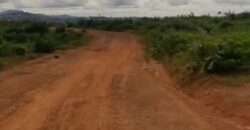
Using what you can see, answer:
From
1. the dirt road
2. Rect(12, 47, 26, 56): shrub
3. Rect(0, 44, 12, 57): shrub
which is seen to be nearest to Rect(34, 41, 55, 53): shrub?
Rect(12, 47, 26, 56): shrub

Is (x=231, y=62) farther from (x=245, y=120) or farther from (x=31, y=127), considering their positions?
(x=31, y=127)

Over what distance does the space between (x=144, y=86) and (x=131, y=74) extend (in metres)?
2.70

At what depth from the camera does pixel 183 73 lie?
16.3 m

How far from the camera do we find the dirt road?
31.8 feet

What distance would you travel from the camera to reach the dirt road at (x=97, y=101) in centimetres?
970

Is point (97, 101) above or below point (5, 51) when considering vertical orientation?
above

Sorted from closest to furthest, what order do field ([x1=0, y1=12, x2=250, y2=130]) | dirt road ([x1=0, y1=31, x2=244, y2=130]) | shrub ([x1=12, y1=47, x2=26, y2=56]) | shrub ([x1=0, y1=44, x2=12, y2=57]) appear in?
dirt road ([x1=0, y1=31, x2=244, y2=130]), field ([x1=0, y1=12, x2=250, y2=130]), shrub ([x1=0, y1=44, x2=12, y2=57]), shrub ([x1=12, y1=47, x2=26, y2=56])

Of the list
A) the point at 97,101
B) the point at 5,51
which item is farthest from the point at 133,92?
the point at 5,51

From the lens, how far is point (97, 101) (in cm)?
1207

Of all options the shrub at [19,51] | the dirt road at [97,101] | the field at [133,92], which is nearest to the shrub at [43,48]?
the shrub at [19,51]

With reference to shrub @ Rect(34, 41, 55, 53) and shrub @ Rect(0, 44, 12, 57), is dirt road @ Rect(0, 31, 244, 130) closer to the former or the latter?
shrub @ Rect(0, 44, 12, 57)

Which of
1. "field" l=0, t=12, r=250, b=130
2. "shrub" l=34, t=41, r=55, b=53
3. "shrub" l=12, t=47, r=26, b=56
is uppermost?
"field" l=0, t=12, r=250, b=130

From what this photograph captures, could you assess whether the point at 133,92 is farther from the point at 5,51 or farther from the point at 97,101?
the point at 5,51

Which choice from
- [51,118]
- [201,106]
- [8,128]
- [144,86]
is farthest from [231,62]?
[8,128]
